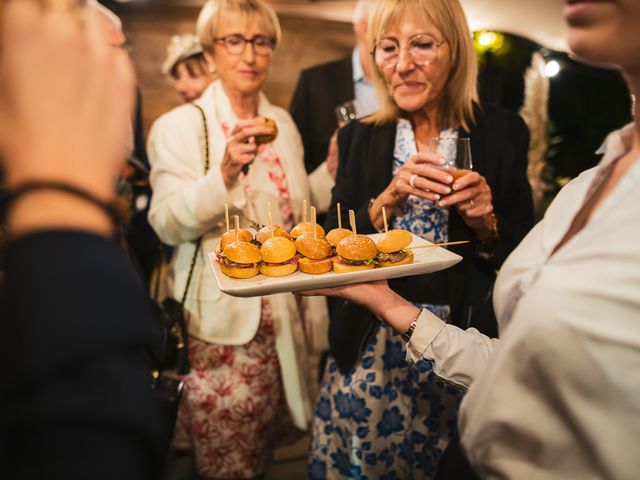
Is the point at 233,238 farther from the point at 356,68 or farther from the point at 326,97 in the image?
the point at 356,68

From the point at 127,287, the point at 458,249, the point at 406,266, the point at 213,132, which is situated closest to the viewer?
the point at 127,287

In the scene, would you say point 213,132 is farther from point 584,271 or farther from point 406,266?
point 584,271

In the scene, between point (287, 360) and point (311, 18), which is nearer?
point (287, 360)

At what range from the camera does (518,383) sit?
817 mm

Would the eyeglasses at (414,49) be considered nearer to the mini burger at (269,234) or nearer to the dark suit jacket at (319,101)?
the mini burger at (269,234)

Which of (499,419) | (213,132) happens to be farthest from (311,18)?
(499,419)

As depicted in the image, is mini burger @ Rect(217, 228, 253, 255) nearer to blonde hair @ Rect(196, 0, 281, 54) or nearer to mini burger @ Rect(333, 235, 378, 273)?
mini burger @ Rect(333, 235, 378, 273)

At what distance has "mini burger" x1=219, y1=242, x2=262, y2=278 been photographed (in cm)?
162

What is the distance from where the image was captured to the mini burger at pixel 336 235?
67.2 inches

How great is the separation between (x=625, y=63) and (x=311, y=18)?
475 cm

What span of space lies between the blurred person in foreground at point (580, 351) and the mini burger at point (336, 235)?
864mm

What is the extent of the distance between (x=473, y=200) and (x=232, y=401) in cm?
156

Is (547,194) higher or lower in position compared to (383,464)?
higher

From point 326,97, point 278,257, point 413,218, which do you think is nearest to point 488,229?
point 413,218
